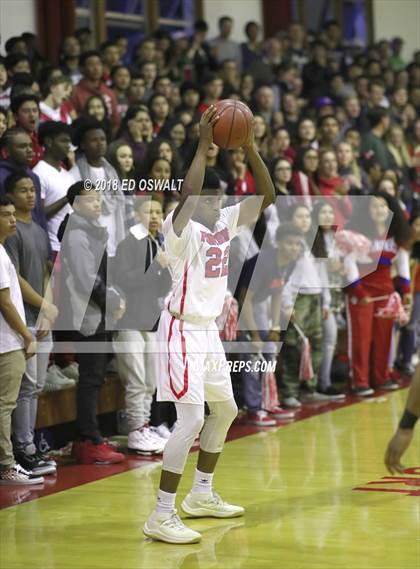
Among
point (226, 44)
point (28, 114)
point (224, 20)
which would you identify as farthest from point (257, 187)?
point (224, 20)

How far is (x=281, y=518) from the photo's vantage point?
5.72 metres

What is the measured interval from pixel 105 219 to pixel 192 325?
2506 millimetres

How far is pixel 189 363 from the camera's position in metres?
5.41

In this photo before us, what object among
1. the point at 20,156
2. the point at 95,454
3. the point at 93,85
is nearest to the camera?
the point at 95,454

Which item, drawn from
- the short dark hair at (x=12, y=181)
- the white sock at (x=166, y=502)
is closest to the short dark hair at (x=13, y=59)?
the short dark hair at (x=12, y=181)

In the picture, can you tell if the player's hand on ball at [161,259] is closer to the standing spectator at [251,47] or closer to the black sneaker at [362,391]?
the black sneaker at [362,391]

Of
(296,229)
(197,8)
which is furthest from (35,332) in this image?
(197,8)

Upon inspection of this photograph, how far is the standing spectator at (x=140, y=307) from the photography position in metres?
7.42

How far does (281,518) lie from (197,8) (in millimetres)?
10880

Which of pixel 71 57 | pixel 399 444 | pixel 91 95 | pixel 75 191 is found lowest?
pixel 399 444

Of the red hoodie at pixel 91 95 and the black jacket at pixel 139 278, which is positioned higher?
the red hoodie at pixel 91 95

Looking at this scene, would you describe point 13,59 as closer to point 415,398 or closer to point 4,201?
point 4,201

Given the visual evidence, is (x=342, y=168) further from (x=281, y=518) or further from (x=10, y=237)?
(x=281, y=518)

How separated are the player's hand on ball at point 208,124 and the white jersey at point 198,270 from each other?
17.2 inches
